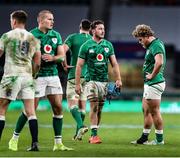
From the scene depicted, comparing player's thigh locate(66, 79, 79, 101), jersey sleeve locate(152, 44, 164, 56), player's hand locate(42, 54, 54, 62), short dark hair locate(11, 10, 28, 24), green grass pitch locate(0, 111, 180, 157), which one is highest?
short dark hair locate(11, 10, 28, 24)

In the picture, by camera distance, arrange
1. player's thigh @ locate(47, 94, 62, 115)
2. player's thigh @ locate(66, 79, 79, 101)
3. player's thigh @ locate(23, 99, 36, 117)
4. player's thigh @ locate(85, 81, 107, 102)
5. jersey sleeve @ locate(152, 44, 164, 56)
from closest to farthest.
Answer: player's thigh @ locate(23, 99, 36, 117), player's thigh @ locate(47, 94, 62, 115), jersey sleeve @ locate(152, 44, 164, 56), player's thigh @ locate(85, 81, 107, 102), player's thigh @ locate(66, 79, 79, 101)

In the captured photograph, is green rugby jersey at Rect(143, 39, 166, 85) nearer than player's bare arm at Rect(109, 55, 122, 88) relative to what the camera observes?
Yes

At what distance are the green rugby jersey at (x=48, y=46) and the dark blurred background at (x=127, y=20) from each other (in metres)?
27.0

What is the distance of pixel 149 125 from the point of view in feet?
52.6

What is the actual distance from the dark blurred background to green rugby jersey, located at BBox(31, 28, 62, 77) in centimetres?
2699

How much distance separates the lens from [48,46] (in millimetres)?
14047

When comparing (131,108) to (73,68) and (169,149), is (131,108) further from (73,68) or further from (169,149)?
→ (169,149)

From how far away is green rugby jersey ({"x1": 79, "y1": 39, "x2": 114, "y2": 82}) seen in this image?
1577cm

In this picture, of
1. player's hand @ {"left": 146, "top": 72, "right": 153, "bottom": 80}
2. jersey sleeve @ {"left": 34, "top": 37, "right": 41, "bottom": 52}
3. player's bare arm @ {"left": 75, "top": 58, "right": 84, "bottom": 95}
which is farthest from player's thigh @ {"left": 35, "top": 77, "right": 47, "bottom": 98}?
player's hand @ {"left": 146, "top": 72, "right": 153, "bottom": 80}

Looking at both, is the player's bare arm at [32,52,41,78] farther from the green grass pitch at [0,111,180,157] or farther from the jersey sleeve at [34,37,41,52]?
the green grass pitch at [0,111,180,157]

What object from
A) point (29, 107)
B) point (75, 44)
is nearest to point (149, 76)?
point (75, 44)

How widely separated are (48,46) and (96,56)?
199 cm

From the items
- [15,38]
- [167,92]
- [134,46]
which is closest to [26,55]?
[15,38]

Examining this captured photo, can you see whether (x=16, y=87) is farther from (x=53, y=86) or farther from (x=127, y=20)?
(x=127, y=20)
